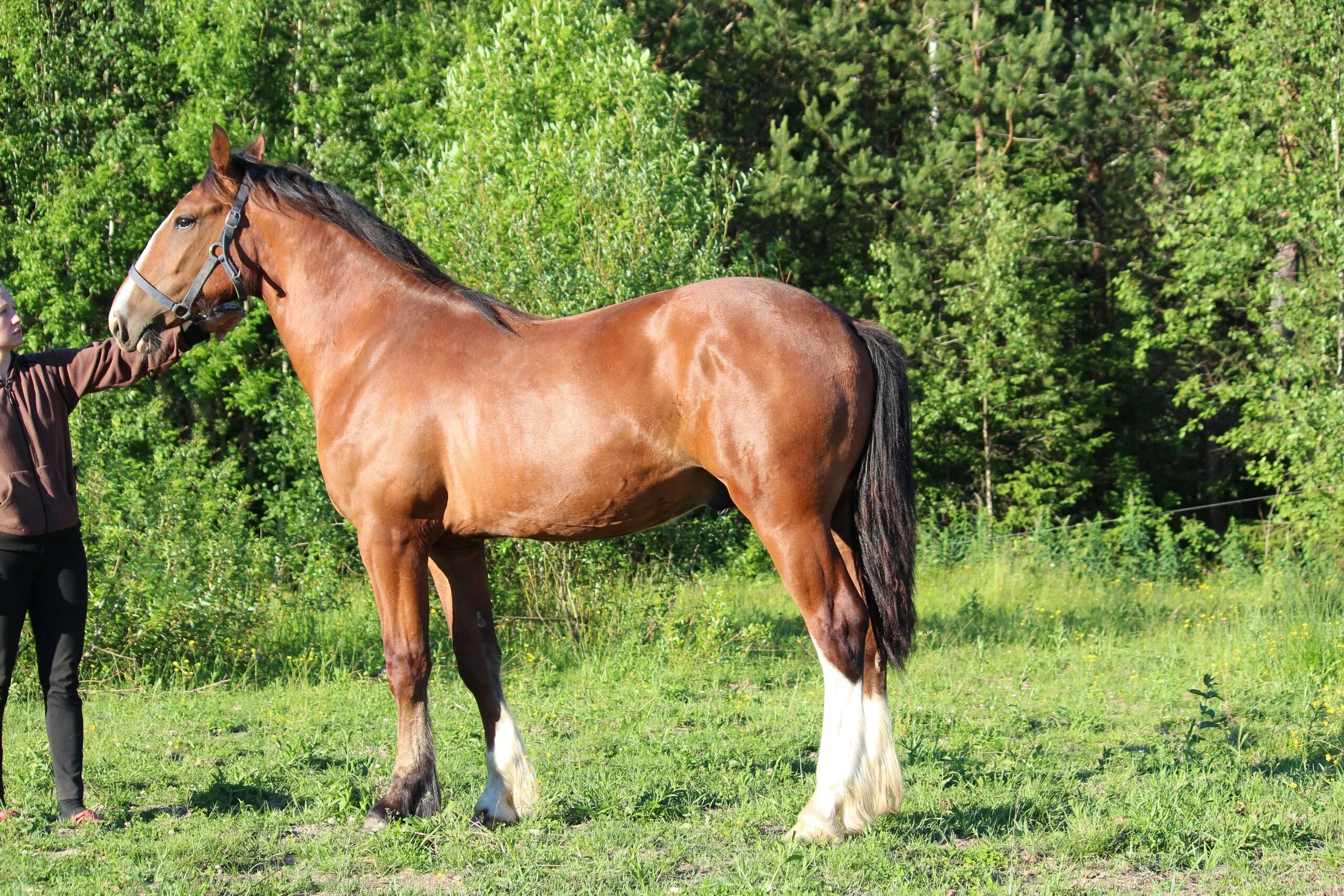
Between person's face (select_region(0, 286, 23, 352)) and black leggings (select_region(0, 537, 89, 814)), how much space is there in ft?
2.60

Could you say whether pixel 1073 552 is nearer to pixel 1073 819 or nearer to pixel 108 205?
pixel 1073 819

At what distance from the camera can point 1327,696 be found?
6.09 m

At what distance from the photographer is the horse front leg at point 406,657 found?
164 inches

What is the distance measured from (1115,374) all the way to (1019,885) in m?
17.4

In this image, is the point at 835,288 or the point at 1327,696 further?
the point at 835,288

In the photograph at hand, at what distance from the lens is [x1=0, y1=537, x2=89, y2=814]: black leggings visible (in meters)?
4.25

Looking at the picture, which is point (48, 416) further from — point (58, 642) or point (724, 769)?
point (724, 769)

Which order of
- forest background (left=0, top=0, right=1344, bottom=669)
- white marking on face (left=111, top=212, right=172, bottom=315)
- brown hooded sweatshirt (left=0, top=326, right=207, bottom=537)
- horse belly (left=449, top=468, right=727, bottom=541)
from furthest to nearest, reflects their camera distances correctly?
forest background (left=0, top=0, right=1344, bottom=669) < white marking on face (left=111, top=212, right=172, bottom=315) < brown hooded sweatshirt (left=0, top=326, right=207, bottom=537) < horse belly (left=449, top=468, right=727, bottom=541)

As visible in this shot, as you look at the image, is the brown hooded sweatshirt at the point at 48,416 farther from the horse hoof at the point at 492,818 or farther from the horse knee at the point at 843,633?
the horse knee at the point at 843,633

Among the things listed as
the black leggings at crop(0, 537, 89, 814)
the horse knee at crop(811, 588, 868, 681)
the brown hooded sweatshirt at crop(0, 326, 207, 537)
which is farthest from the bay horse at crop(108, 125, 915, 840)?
the black leggings at crop(0, 537, 89, 814)

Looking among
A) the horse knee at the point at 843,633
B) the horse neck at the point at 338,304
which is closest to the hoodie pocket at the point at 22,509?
the horse neck at the point at 338,304

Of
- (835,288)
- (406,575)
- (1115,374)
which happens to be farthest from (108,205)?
(1115,374)

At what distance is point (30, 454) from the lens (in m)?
4.27

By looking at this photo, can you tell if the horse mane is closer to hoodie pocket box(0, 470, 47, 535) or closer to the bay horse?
the bay horse
